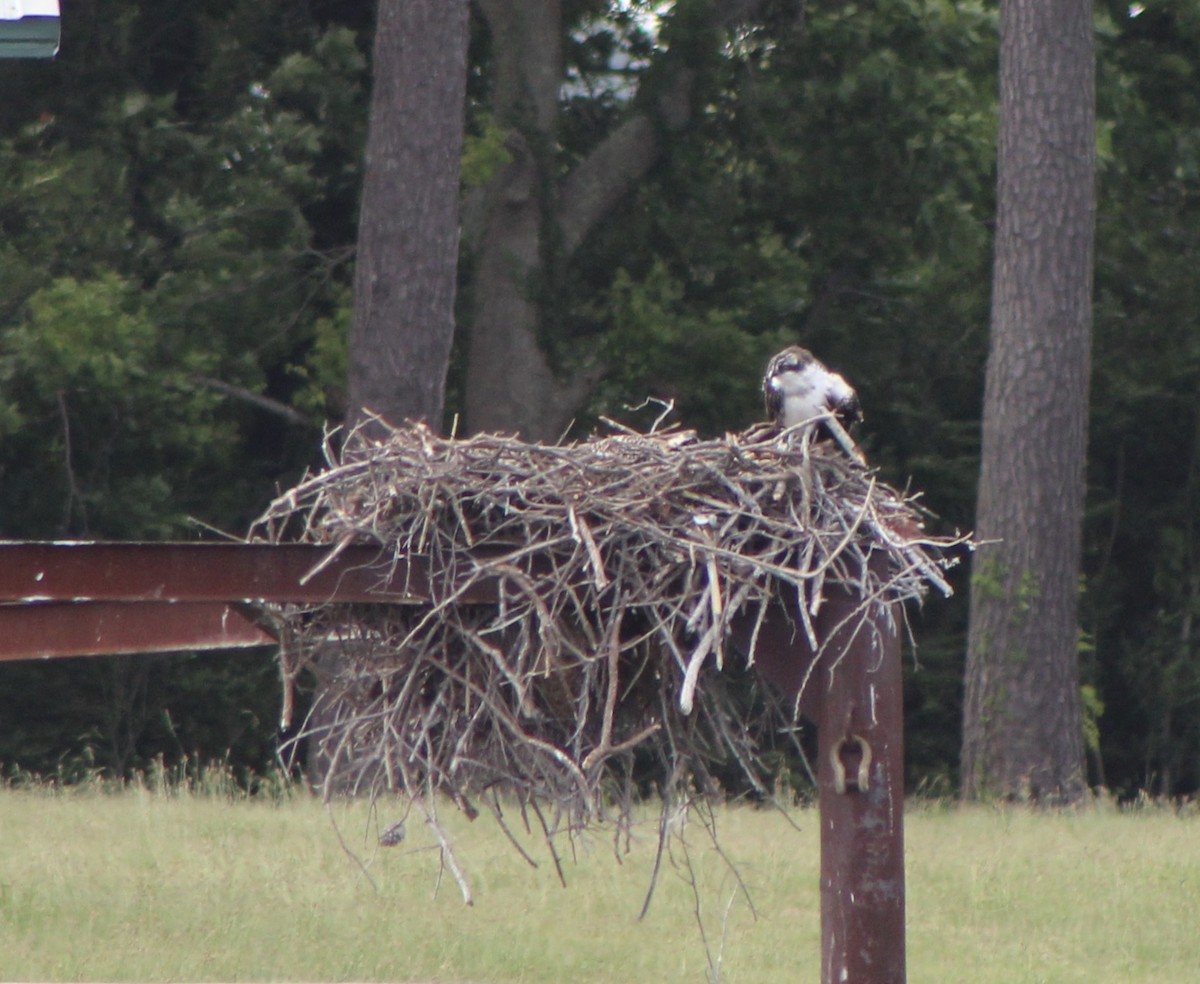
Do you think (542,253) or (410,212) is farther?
(542,253)

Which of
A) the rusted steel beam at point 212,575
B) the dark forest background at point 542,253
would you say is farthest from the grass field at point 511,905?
the dark forest background at point 542,253

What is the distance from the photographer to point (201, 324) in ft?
48.6

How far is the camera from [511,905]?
847 cm

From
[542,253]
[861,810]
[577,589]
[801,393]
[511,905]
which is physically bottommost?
[511,905]

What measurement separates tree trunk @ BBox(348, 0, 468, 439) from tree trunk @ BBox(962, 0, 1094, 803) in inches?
146

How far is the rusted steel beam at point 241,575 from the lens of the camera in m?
3.98

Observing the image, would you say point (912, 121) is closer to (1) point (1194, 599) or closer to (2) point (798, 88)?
(2) point (798, 88)

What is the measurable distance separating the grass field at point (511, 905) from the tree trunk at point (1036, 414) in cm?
203

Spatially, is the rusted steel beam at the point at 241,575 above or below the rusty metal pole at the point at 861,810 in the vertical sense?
above

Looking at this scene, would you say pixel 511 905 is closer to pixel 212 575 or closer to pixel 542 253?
pixel 212 575

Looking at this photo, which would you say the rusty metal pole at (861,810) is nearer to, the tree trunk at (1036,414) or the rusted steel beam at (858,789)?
the rusted steel beam at (858,789)

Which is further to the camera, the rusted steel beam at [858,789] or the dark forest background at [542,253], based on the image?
the dark forest background at [542,253]

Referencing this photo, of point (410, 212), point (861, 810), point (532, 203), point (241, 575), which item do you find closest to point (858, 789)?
point (861, 810)

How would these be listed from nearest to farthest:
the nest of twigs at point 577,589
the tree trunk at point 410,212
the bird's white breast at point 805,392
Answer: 1. the nest of twigs at point 577,589
2. the bird's white breast at point 805,392
3. the tree trunk at point 410,212
